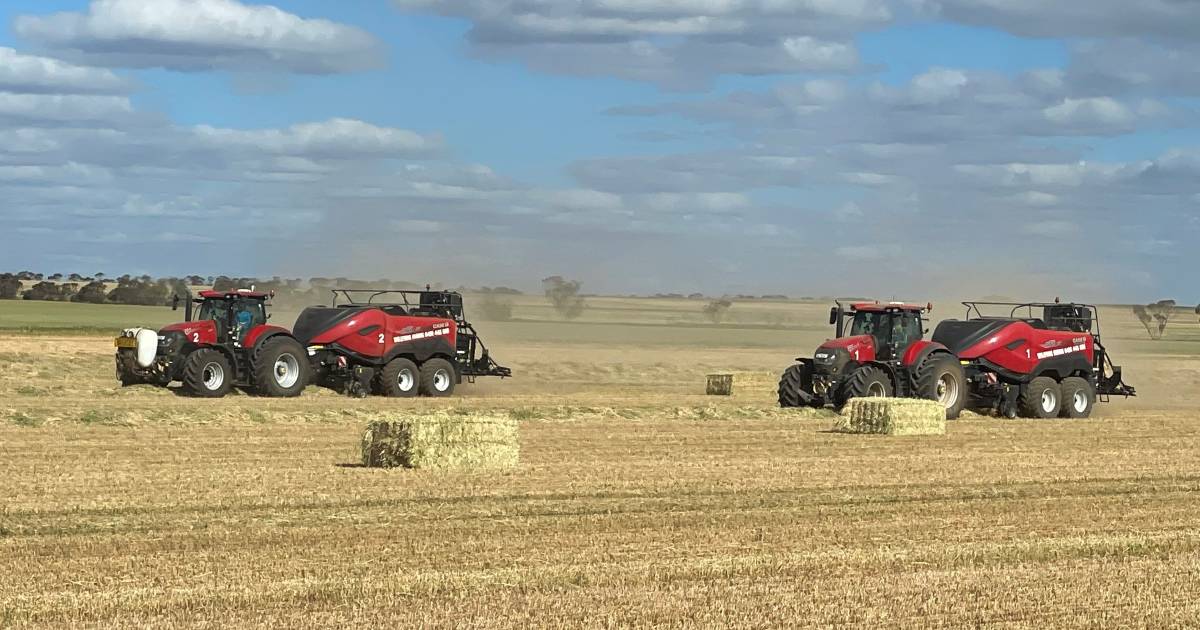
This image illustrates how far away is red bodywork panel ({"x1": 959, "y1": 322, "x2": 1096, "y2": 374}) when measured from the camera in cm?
2723

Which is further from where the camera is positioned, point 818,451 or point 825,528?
point 818,451

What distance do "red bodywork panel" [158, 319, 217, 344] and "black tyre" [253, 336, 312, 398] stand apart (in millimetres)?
867

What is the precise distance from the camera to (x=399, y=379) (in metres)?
30.3

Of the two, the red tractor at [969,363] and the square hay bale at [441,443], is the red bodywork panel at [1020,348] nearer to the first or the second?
the red tractor at [969,363]

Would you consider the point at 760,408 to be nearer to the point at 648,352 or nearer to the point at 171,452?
the point at 171,452

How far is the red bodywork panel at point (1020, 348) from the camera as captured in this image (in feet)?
89.4

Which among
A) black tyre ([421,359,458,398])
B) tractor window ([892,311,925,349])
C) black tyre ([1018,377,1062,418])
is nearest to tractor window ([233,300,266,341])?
black tyre ([421,359,458,398])

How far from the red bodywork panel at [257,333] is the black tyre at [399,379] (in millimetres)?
2050

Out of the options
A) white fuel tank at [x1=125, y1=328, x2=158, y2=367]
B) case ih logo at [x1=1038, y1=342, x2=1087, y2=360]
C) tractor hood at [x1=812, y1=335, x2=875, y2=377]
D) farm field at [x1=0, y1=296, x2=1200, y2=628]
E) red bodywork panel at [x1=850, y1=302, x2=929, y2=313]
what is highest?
red bodywork panel at [x1=850, y1=302, x2=929, y2=313]

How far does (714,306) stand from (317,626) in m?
98.5

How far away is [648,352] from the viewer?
190 ft

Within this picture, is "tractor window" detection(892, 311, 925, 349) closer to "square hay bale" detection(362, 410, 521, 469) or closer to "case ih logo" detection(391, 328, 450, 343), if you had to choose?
"case ih logo" detection(391, 328, 450, 343)

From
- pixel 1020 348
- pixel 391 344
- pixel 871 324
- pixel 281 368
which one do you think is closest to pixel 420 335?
pixel 391 344

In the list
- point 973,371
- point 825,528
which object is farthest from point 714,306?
point 825,528
